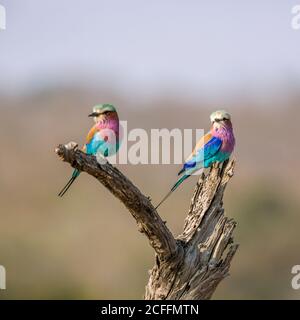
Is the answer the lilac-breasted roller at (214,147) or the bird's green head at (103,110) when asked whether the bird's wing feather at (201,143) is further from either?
the bird's green head at (103,110)

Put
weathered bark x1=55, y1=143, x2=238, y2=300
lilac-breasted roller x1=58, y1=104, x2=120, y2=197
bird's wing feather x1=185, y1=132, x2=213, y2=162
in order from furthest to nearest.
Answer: bird's wing feather x1=185, y1=132, x2=213, y2=162
lilac-breasted roller x1=58, y1=104, x2=120, y2=197
weathered bark x1=55, y1=143, x2=238, y2=300

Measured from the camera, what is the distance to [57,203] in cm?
4066

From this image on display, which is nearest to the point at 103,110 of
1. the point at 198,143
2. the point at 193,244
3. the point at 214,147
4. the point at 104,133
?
the point at 104,133

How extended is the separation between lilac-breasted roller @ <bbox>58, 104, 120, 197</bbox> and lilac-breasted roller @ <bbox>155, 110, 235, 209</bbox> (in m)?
0.74

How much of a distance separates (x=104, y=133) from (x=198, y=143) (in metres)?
0.96

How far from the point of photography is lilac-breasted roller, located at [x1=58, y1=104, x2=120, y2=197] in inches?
391

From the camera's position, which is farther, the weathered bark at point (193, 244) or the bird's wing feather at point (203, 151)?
the bird's wing feather at point (203, 151)

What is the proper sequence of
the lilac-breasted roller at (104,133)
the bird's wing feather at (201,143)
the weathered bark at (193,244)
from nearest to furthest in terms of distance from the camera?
the weathered bark at (193,244) < the lilac-breasted roller at (104,133) < the bird's wing feather at (201,143)

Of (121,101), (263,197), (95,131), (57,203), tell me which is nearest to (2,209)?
(57,203)

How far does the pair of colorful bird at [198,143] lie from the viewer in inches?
391

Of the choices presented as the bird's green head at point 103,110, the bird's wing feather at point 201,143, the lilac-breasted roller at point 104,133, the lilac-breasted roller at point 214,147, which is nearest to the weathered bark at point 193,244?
the lilac-breasted roller at point 214,147

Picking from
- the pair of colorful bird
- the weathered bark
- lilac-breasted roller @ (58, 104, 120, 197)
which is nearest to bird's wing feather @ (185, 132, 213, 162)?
the pair of colorful bird

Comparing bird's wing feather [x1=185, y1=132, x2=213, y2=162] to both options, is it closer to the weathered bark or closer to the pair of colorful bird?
the pair of colorful bird

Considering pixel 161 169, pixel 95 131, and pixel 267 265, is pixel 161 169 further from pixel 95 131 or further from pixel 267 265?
pixel 95 131
